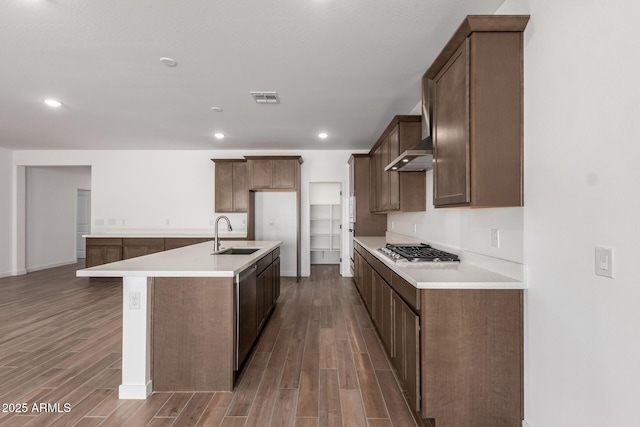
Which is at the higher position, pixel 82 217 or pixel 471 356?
pixel 82 217

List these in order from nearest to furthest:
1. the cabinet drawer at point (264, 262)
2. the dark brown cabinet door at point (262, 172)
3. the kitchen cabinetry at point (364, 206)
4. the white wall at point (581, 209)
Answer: the white wall at point (581, 209) → the cabinet drawer at point (264, 262) → the kitchen cabinetry at point (364, 206) → the dark brown cabinet door at point (262, 172)

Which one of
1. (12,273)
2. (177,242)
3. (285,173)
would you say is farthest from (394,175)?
(12,273)

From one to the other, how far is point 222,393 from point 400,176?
105 inches

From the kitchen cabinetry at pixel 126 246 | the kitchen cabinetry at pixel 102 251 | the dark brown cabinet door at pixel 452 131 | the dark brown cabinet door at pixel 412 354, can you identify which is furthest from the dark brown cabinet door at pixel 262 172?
the dark brown cabinet door at pixel 412 354

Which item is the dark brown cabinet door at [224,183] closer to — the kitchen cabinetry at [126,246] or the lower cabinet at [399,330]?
the kitchen cabinetry at [126,246]

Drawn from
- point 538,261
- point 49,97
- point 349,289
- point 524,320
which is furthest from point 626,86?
point 49,97

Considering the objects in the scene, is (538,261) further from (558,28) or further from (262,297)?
(262,297)

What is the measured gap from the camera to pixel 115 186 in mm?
6383

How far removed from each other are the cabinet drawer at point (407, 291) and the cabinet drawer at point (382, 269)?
15 cm

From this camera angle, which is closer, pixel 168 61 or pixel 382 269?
pixel 168 61

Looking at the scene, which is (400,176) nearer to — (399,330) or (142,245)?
(399,330)

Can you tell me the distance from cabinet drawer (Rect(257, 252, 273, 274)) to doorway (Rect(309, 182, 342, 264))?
3840 millimetres

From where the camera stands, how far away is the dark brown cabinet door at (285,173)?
570 centimetres

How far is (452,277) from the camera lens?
6.09ft
